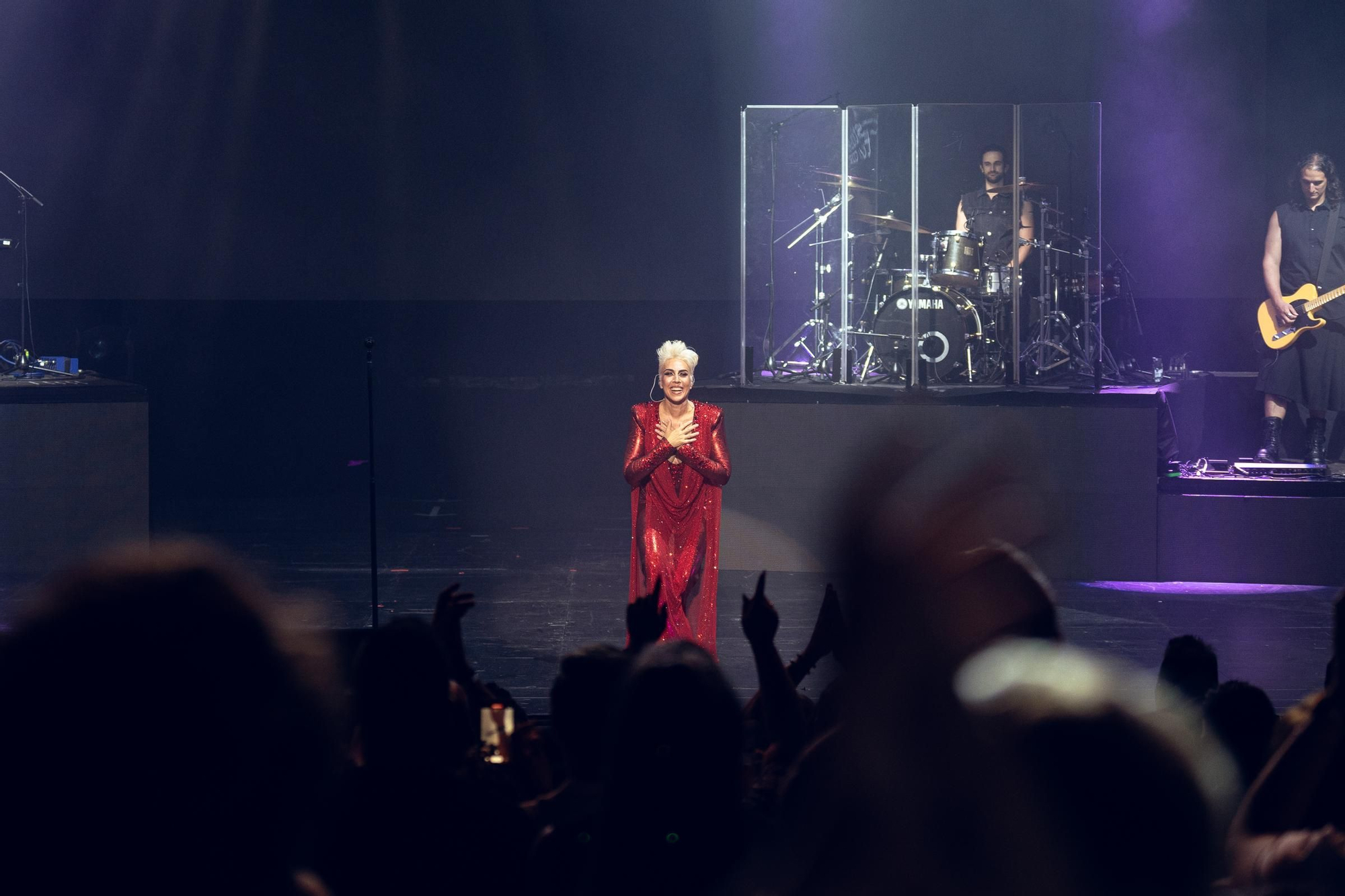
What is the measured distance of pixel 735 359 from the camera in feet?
37.8

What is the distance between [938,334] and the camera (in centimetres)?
866

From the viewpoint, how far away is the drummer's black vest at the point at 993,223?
8797 mm

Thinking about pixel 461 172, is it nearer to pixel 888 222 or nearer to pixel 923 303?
pixel 888 222

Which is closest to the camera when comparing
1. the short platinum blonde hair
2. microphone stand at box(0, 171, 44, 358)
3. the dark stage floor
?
the short platinum blonde hair

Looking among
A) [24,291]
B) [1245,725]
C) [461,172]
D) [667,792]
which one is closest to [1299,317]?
[461,172]

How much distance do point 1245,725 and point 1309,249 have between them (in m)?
7.60

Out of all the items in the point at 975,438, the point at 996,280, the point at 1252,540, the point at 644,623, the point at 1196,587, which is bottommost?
the point at 1196,587

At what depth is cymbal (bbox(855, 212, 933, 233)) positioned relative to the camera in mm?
8711

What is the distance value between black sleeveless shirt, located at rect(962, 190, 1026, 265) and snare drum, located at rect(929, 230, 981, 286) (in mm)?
77

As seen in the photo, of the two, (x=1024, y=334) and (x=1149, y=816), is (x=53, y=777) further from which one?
(x=1024, y=334)

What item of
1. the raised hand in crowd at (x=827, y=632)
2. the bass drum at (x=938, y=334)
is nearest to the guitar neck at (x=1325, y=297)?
the bass drum at (x=938, y=334)

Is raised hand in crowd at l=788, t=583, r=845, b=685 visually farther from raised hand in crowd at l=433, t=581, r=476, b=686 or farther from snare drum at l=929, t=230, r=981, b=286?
snare drum at l=929, t=230, r=981, b=286

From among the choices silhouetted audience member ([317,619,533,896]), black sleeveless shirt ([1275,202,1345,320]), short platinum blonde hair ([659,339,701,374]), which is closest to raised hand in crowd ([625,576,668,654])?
silhouetted audience member ([317,619,533,896])

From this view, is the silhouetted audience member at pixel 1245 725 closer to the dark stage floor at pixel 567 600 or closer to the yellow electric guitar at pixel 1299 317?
the dark stage floor at pixel 567 600
